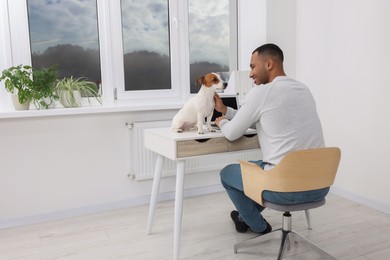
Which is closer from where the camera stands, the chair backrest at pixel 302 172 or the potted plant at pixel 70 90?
the chair backrest at pixel 302 172

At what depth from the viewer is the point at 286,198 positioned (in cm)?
187

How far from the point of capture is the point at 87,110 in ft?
9.29

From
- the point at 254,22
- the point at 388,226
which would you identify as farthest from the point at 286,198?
the point at 254,22

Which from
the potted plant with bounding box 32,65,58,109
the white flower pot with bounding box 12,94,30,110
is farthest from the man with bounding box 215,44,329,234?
the white flower pot with bounding box 12,94,30,110

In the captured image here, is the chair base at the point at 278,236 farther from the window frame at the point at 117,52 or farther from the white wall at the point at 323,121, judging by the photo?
the window frame at the point at 117,52

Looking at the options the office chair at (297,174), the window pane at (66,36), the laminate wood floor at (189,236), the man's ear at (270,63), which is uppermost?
the window pane at (66,36)

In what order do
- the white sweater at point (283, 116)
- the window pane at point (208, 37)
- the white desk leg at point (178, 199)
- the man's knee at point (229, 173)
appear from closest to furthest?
the white sweater at point (283, 116), the white desk leg at point (178, 199), the man's knee at point (229, 173), the window pane at point (208, 37)

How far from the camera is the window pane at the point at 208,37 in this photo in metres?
3.43

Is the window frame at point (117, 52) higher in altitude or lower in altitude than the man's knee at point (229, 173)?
higher

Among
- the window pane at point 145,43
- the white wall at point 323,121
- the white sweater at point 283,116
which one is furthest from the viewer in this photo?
the window pane at point 145,43

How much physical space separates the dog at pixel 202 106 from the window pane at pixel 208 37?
1.29 meters

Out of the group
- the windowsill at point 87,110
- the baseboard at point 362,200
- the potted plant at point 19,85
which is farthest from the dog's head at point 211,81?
the baseboard at point 362,200

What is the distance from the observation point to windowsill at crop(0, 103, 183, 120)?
103 inches

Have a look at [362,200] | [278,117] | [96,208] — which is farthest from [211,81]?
[362,200]
